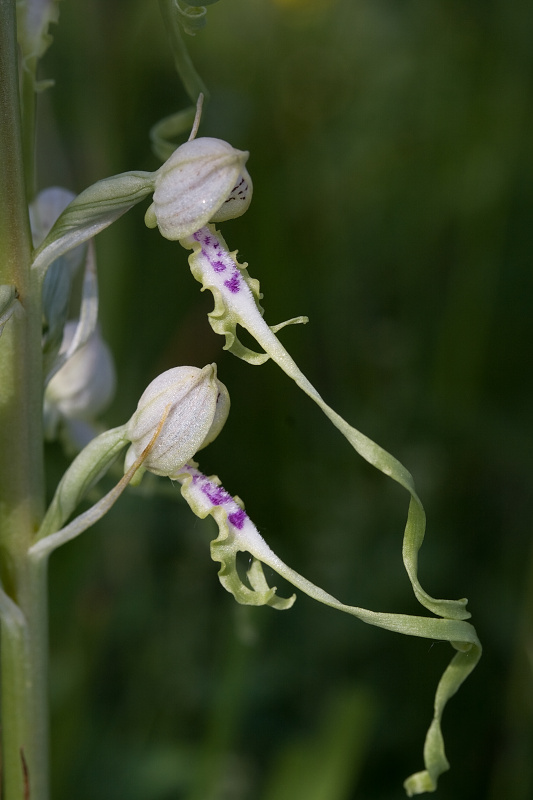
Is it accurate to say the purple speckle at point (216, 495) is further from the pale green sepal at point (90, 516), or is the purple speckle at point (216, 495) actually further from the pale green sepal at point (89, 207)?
the pale green sepal at point (89, 207)

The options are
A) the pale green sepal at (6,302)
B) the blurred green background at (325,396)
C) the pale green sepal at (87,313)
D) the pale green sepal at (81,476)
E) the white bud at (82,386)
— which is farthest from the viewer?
the blurred green background at (325,396)

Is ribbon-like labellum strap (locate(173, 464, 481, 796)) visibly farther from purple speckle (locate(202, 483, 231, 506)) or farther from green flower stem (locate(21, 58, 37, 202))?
green flower stem (locate(21, 58, 37, 202))

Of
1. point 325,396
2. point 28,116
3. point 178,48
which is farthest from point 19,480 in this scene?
point 325,396

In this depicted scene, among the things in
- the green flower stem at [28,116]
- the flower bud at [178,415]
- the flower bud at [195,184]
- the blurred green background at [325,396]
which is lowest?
the blurred green background at [325,396]

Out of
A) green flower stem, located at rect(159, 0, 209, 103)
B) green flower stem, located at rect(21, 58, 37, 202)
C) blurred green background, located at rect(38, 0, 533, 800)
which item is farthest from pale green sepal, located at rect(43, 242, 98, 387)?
blurred green background, located at rect(38, 0, 533, 800)

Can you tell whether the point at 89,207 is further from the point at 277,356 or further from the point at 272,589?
the point at 272,589

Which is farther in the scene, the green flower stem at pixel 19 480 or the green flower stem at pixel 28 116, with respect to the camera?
the green flower stem at pixel 28 116

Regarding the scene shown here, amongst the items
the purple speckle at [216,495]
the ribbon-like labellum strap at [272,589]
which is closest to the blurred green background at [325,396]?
the ribbon-like labellum strap at [272,589]
